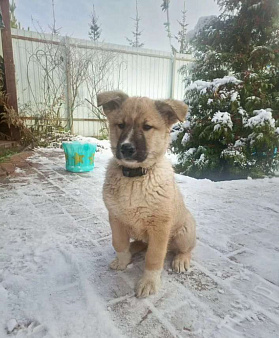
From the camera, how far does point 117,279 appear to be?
1.73 m

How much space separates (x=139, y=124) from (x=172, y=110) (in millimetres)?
267

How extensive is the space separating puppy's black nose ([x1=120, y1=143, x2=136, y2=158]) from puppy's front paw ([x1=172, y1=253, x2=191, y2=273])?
3.01 feet

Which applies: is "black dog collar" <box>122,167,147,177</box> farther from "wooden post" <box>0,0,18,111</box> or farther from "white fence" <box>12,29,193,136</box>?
"white fence" <box>12,29,193,136</box>

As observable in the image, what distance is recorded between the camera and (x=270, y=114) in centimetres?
411

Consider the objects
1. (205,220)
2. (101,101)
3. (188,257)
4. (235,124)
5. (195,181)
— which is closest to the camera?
(101,101)

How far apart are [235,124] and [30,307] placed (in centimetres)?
418

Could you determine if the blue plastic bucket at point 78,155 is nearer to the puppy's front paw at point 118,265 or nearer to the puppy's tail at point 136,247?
the puppy's tail at point 136,247

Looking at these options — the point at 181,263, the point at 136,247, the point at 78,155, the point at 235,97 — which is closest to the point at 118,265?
the point at 136,247

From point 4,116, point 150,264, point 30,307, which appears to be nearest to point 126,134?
point 150,264

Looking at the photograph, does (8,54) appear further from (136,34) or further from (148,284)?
(136,34)

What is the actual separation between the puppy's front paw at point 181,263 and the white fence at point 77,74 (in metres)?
6.20

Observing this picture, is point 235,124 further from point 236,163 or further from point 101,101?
point 101,101

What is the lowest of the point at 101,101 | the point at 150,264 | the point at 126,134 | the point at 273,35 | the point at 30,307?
the point at 30,307

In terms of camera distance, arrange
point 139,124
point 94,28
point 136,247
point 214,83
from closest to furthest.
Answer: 1. point 139,124
2. point 136,247
3. point 214,83
4. point 94,28
